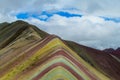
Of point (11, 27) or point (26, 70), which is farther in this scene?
point (11, 27)

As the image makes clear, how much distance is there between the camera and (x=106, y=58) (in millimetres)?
50906

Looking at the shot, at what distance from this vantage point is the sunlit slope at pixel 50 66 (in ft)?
112

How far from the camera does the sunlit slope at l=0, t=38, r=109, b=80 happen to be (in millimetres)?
34156

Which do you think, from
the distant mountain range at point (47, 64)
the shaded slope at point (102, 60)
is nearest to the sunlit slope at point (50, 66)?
the distant mountain range at point (47, 64)

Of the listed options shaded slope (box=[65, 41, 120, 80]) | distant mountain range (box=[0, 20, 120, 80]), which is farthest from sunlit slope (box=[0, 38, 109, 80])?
shaded slope (box=[65, 41, 120, 80])

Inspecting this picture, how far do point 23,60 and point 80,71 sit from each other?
5502mm

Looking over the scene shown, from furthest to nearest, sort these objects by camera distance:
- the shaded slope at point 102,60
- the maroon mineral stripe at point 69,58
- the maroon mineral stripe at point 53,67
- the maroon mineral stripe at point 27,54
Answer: the shaded slope at point 102,60
the maroon mineral stripe at point 27,54
the maroon mineral stripe at point 69,58
the maroon mineral stripe at point 53,67

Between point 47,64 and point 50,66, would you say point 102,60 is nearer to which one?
point 47,64

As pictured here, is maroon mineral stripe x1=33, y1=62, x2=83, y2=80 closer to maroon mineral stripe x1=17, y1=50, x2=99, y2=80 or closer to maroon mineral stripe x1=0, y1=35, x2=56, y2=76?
maroon mineral stripe x1=17, y1=50, x2=99, y2=80

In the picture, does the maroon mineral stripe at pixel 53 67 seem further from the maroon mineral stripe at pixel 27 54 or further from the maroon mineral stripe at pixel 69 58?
the maroon mineral stripe at pixel 27 54

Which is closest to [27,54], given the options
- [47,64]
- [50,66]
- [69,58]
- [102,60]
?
[47,64]

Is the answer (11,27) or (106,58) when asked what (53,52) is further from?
(11,27)

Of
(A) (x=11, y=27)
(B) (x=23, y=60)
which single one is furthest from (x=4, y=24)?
(B) (x=23, y=60)

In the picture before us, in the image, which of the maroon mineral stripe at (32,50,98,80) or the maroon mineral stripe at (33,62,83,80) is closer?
the maroon mineral stripe at (33,62,83,80)
